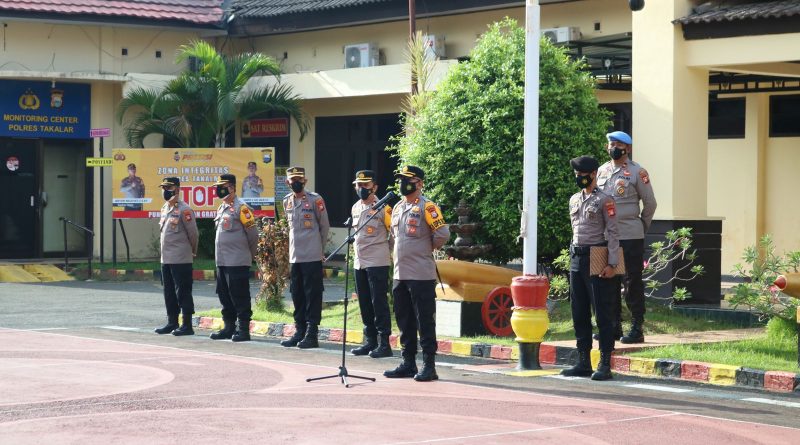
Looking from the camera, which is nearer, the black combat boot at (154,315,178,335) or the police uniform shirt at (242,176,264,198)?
the black combat boot at (154,315,178,335)

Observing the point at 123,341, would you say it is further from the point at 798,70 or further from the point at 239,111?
the point at 239,111

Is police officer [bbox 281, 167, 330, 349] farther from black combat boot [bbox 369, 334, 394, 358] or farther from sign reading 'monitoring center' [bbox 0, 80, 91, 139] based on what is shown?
sign reading 'monitoring center' [bbox 0, 80, 91, 139]

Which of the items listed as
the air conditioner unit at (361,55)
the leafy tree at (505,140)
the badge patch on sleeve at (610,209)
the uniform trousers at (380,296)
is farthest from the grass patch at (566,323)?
the air conditioner unit at (361,55)

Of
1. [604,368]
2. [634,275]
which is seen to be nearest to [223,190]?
[634,275]

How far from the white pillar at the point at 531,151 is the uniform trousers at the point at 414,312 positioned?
4.07 ft

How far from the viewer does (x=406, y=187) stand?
1242cm

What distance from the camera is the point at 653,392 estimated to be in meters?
11.6

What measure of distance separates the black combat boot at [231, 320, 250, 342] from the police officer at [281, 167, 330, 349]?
0.65 m

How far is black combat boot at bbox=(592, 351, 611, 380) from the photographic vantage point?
12.4m

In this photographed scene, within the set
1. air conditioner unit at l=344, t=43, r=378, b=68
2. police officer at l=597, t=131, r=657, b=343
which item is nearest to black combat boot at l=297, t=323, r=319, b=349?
police officer at l=597, t=131, r=657, b=343

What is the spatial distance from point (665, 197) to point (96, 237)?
1601 centimetres

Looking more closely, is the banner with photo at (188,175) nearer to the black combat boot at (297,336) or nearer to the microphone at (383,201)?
the black combat boot at (297,336)

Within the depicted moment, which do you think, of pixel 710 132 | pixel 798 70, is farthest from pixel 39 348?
pixel 710 132

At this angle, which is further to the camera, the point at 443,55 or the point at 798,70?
the point at 443,55
